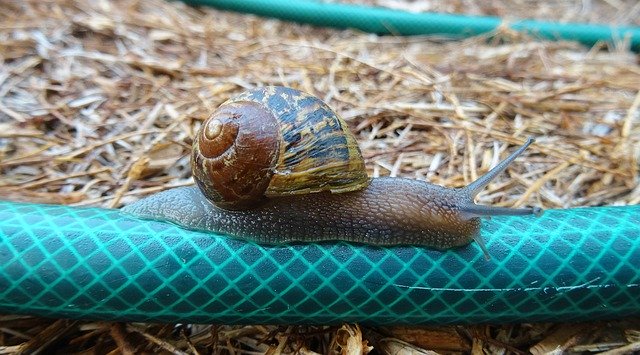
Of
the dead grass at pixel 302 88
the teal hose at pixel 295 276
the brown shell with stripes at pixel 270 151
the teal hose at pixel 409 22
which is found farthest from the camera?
the teal hose at pixel 409 22

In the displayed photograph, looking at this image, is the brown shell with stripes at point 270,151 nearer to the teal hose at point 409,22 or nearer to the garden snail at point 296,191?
the garden snail at point 296,191

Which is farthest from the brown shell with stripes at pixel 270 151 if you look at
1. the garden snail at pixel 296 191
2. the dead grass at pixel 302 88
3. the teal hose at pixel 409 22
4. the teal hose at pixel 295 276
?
the teal hose at pixel 409 22

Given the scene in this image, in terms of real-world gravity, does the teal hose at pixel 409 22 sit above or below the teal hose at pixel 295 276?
above

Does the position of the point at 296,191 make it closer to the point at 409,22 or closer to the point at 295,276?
the point at 295,276

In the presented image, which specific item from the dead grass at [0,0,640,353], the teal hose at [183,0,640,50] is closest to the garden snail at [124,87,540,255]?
the dead grass at [0,0,640,353]

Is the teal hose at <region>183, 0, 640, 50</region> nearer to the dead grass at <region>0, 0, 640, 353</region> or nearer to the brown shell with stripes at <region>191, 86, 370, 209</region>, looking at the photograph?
the dead grass at <region>0, 0, 640, 353</region>

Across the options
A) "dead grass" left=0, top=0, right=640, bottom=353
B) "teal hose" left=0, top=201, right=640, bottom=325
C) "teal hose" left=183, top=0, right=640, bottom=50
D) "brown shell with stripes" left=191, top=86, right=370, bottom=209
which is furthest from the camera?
"teal hose" left=183, top=0, right=640, bottom=50

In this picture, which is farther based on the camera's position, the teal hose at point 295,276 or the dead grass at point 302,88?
the dead grass at point 302,88

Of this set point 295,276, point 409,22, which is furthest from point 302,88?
point 409,22
